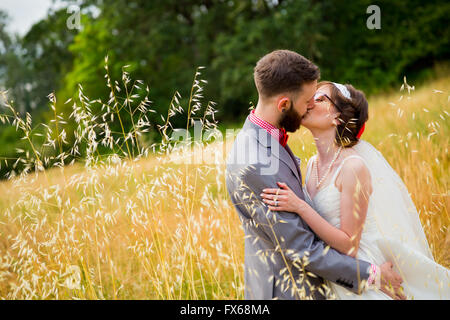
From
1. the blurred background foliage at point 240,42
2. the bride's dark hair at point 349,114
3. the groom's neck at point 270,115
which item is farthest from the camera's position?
the blurred background foliage at point 240,42

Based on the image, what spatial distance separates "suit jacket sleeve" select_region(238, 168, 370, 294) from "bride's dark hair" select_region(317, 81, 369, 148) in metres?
0.71

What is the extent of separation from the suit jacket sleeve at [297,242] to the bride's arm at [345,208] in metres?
0.04

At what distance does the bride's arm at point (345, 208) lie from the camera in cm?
197

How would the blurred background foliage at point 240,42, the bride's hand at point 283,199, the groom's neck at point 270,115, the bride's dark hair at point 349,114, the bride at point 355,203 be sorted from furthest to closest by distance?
the blurred background foliage at point 240,42 → the bride's dark hair at point 349,114 → the groom's neck at point 270,115 → the bride at point 355,203 → the bride's hand at point 283,199

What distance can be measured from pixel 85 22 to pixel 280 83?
20020mm

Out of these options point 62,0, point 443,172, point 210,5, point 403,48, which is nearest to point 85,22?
point 62,0

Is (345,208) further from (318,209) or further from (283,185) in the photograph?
(283,185)

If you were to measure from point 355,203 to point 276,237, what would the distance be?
483mm

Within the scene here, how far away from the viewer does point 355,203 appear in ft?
6.66

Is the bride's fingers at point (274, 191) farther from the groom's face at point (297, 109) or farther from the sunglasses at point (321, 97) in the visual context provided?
the sunglasses at point (321, 97)

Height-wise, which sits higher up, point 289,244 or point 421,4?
point 421,4

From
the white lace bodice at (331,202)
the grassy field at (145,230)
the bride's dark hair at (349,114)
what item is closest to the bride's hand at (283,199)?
the white lace bodice at (331,202)
